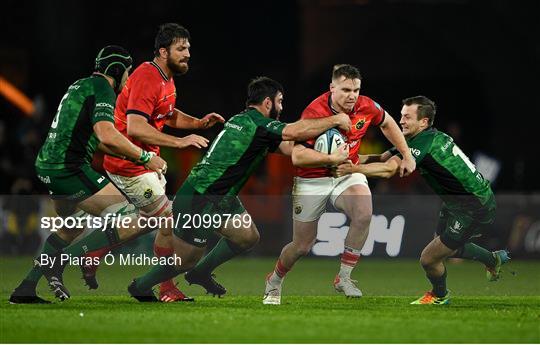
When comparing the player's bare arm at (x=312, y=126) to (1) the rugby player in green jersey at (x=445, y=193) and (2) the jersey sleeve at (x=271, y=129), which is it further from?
(1) the rugby player in green jersey at (x=445, y=193)

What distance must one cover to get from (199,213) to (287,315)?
1493 millimetres

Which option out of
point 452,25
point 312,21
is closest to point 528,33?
point 452,25

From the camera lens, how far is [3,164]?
18938 mm

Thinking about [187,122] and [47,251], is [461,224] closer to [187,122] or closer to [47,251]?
[187,122]

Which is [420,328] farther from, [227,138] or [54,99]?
[54,99]

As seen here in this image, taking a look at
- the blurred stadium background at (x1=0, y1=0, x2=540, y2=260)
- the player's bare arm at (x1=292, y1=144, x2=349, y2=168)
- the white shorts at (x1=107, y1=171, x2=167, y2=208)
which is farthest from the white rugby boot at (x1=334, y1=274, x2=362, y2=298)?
the blurred stadium background at (x1=0, y1=0, x2=540, y2=260)

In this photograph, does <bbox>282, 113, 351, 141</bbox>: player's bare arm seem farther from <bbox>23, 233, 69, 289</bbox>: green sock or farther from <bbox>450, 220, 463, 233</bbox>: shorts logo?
<bbox>23, 233, 69, 289</bbox>: green sock

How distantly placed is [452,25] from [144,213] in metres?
11.0

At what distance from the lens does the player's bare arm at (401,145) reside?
430 inches

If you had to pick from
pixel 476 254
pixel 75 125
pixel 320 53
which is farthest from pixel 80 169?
pixel 320 53

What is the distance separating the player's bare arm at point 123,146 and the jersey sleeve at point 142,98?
1.64 feet

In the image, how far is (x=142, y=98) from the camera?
1101 centimetres

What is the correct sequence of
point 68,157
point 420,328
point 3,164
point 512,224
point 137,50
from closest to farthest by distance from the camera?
point 420,328 → point 68,157 → point 512,224 → point 3,164 → point 137,50

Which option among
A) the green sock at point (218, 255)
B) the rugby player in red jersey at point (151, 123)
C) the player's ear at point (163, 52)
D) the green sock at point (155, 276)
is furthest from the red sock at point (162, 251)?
the player's ear at point (163, 52)
